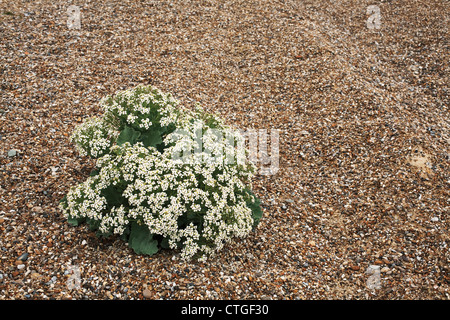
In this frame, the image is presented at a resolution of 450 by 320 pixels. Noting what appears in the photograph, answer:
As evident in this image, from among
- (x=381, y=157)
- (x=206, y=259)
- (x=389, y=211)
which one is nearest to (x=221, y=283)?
(x=206, y=259)

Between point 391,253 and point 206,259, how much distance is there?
2.46 metres

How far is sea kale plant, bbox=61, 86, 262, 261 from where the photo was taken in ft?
13.3

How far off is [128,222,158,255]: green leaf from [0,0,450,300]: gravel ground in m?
0.14

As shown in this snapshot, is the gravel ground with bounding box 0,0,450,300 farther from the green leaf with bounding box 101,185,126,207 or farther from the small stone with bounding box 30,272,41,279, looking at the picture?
the green leaf with bounding box 101,185,126,207

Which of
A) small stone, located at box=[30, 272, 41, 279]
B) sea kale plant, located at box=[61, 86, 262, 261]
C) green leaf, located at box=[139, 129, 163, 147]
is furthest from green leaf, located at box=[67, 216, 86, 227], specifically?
green leaf, located at box=[139, 129, 163, 147]

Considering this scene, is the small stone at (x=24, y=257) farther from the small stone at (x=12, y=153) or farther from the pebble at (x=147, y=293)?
the small stone at (x=12, y=153)

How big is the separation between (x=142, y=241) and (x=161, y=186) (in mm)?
743

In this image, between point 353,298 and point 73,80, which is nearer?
point 353,298

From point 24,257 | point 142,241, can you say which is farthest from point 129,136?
point 24,257

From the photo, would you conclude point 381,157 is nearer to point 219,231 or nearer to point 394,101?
point 394,101

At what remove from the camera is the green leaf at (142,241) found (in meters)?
4.24

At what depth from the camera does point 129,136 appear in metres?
4.71

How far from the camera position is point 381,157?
631 centimetres

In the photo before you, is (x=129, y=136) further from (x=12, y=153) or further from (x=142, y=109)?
(x=12, y=153)
